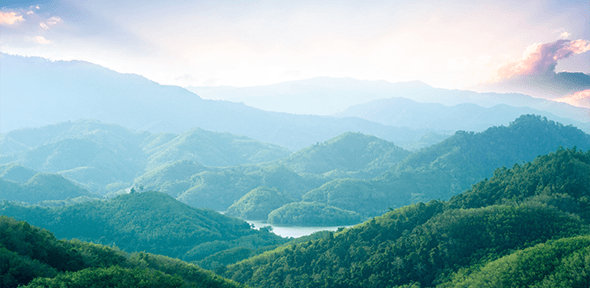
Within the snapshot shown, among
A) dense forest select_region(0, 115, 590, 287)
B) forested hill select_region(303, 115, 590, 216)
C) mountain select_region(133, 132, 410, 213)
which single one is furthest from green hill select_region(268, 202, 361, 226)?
mountain select_region(133, 132, 410, 213)

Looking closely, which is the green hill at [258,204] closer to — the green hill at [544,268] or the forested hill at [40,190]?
the forested hill at [40,190]

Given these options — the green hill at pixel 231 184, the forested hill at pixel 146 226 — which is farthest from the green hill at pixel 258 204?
the forested hill at pixel 146 226

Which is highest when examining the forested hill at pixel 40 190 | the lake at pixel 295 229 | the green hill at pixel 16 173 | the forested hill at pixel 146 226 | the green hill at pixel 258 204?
the green hill at pixel 16 173

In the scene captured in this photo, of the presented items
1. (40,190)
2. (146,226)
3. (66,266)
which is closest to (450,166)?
(146,226)

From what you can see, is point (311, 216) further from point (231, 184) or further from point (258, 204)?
point (231, 184)

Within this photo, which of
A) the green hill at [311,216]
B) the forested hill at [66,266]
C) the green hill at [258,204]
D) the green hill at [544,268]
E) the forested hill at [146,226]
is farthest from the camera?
the green hill at [258,204]

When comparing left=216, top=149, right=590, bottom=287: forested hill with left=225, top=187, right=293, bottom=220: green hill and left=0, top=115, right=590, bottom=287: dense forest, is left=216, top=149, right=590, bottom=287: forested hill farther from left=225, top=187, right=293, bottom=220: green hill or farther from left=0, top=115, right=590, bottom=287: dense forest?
left=225, top=187, right=293, bottom=220: green hill
